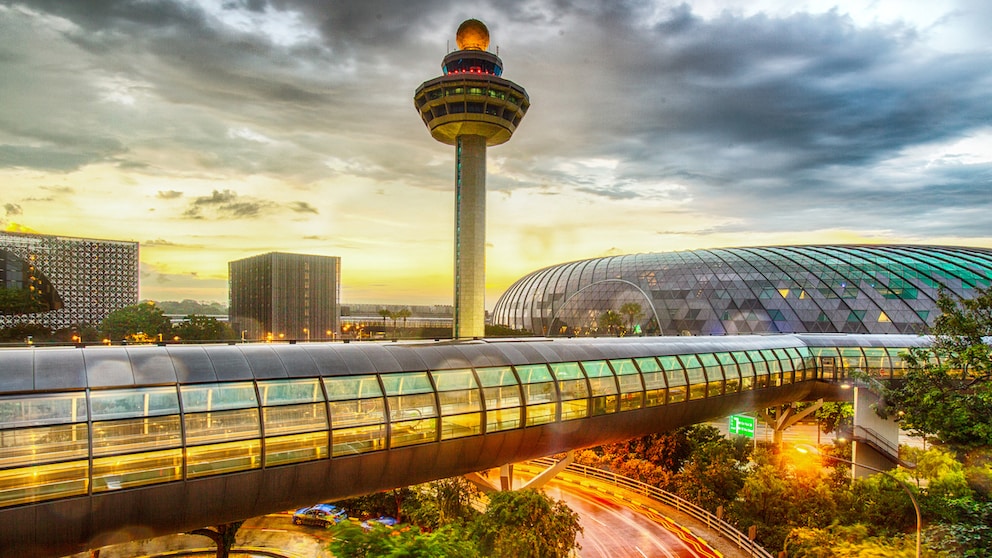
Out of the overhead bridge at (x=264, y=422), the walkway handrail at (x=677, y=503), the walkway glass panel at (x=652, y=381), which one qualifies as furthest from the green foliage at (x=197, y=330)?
the walkway glass panel at (x=652, y=381)

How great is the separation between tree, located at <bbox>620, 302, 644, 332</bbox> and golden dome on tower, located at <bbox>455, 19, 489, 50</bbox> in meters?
51.6

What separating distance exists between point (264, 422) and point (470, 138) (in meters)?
63.7

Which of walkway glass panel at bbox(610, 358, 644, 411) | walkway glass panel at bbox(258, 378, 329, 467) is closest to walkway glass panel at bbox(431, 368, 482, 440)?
walkway glass panel at bbox(258, 378, 329, 467)

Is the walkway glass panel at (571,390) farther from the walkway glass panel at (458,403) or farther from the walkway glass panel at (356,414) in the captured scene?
the walkway glass panel at (356,414)

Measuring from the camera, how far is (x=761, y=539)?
36.0m

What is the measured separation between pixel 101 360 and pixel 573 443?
2270 centimetres

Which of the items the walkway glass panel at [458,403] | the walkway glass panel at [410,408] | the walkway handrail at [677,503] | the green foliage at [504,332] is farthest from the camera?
the green foliage at [504,332]

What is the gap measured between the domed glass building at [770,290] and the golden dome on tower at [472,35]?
51.5 m

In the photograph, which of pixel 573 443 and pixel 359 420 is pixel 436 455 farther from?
pixel 573 443

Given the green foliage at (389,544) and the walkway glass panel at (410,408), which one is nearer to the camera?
the green foliage at (389,544)

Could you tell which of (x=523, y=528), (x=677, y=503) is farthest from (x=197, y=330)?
(x=523, y=528)

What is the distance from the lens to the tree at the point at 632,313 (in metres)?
96.2

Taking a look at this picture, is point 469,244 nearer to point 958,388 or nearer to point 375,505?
point 375,505

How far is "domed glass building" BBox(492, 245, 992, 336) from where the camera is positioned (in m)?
77.4
